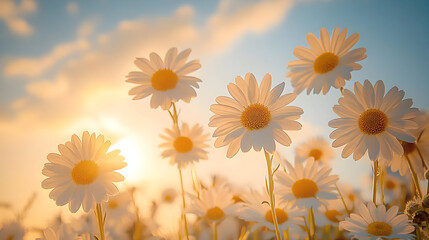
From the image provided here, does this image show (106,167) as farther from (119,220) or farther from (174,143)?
(119,220)

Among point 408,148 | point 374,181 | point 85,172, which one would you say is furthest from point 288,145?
point 85,172

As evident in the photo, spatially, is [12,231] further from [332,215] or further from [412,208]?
[412,208]

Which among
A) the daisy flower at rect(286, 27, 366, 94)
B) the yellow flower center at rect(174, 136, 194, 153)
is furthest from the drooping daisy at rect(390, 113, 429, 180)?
the yellow flower center at rect(174, 136, 194, 153)

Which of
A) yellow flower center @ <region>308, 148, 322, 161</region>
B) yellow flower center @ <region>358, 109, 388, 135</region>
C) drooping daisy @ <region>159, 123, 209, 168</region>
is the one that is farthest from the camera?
yellow flower center @ <region>308, 148, 322, 161</region>

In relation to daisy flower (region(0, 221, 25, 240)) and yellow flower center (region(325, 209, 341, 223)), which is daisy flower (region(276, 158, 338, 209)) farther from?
daisy flower (region(0, 221, 25, 240))

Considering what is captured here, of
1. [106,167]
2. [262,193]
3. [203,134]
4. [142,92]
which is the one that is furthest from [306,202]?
[203,134]

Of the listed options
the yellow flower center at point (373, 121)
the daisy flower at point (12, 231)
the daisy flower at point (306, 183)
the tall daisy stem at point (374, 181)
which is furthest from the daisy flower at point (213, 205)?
the daisy flower at point (12, 231)
